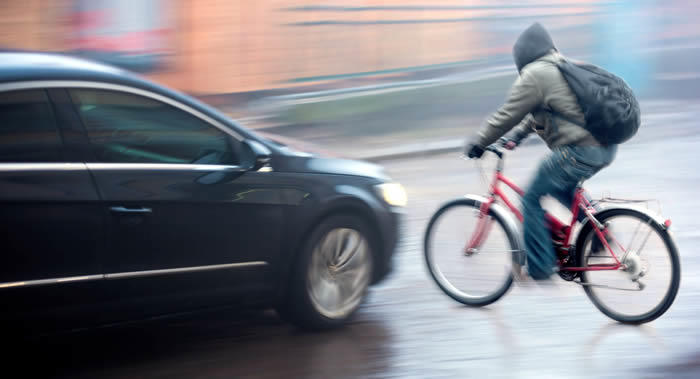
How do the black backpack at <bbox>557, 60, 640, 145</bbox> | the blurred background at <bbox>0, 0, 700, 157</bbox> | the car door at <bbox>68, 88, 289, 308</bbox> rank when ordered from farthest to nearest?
1. the blurred background at <bbox>0, 0, 700, 157</bbox>
2. the black backpack at <bbox>557, 60, 640, 145</bbox>
3. the car door at <bbox>68, 88, 289, 308</bbox>

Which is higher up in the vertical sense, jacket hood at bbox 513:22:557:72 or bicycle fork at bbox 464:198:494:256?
jacket hood at bbox 513:22:557:72

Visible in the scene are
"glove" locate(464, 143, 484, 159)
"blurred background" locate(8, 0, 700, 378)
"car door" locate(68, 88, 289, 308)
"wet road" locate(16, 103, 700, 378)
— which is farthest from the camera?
"glove" locate(464, 143, 484, 159)

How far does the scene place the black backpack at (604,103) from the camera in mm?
4836

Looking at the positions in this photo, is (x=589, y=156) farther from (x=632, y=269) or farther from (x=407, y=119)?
(x=407, y=119)

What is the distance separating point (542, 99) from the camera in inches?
196

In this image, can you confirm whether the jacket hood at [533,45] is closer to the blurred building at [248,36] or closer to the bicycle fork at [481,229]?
the bicycle fork at [481,229]

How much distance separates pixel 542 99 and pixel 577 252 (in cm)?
94

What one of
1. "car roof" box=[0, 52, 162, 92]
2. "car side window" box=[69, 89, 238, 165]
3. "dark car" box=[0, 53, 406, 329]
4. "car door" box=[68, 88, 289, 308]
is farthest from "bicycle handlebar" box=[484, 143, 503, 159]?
"car roof" box=[0, 52, 162, 92]

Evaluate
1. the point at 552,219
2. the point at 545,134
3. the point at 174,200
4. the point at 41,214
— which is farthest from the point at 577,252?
the point at 41,214

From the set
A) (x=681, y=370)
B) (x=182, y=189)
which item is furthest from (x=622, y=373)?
(x=182, y=189)

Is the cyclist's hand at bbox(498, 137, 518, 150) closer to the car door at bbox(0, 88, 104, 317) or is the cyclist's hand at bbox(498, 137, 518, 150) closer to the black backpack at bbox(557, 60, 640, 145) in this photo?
the black backpack at bbox(557, 60, 640, 145)

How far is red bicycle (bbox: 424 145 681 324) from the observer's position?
4969mm

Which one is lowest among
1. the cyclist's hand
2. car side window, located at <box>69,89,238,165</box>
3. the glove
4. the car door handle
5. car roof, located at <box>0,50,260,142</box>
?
the car door handle

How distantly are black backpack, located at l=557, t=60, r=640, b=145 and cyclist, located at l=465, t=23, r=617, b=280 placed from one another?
2.4 inches
